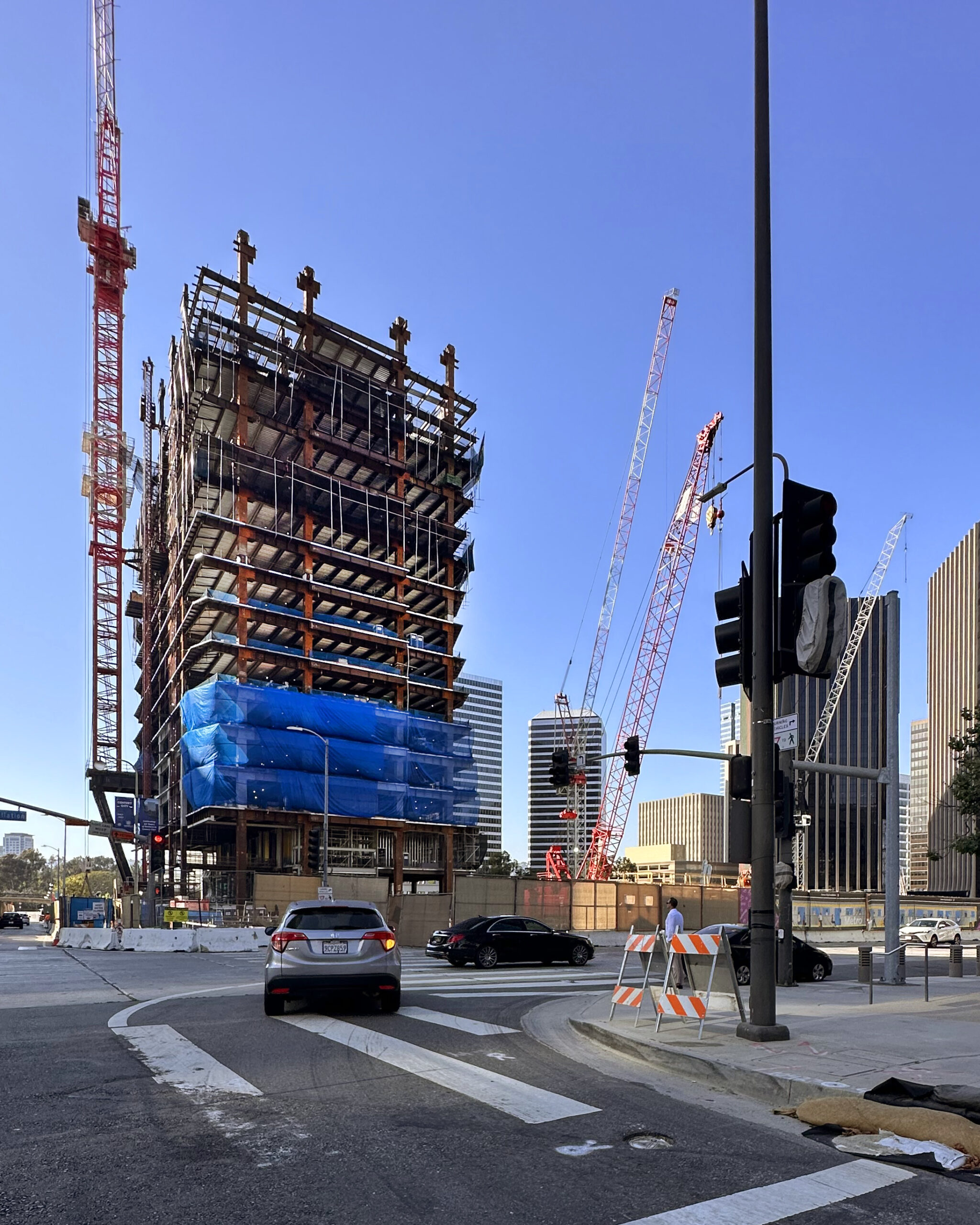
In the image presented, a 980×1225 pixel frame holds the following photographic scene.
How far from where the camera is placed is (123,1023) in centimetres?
1268

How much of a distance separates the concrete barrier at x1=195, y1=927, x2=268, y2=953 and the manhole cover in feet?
95.5

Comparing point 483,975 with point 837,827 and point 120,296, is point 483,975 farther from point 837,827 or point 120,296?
point 837,827

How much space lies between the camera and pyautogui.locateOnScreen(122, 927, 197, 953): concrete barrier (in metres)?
34.0

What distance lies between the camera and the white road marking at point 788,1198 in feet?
17.0

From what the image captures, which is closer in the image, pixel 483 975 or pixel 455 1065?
A: pixel 455 1065

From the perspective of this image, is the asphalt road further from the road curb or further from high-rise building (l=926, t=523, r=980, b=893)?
high-rise building (l=926, t=523, r=980, b=893)

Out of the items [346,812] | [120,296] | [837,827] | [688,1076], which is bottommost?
[837,827]

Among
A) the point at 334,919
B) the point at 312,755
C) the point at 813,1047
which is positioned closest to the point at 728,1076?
the point at 813,1047

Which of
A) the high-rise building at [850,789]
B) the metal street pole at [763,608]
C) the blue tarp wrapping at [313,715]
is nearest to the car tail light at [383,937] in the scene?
the metal street pole at [763,608]

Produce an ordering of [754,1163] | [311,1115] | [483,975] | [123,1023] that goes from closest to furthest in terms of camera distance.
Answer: [754,1163] → [311,1115] → [123,1023] → [483,975]

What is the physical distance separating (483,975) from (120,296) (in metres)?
97.2

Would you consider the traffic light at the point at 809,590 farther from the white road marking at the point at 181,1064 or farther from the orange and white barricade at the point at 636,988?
the white road marking at the point at 181,1064

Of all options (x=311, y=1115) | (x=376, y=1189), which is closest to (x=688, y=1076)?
(x=311, y=1115)

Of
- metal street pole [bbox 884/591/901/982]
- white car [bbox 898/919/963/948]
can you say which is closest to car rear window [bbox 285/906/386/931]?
metal street pole [bbox 884/591/901/982]
